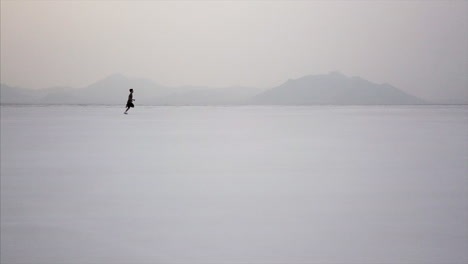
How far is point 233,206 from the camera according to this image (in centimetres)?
477

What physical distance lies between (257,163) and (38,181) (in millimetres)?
3322

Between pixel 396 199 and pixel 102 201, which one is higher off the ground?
pixel 396 199

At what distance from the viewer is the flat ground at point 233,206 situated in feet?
11.1

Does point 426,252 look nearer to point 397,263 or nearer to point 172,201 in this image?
point 397,263

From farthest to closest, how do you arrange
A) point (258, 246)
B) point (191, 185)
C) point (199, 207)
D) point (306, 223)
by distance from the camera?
point (191, 185), point (199, 207), point (306, 223), point (258, 246)

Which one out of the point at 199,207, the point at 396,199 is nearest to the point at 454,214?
the point at 396,199

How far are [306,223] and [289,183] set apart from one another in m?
1.92

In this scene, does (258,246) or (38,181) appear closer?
(258,246)

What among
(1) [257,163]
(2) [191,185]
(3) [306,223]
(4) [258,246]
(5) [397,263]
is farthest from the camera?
(1) [257,163]

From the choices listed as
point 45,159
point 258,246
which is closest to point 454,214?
point 258,246

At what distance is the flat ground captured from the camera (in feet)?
11.1

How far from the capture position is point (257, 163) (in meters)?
7.84

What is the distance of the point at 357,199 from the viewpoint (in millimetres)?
5070

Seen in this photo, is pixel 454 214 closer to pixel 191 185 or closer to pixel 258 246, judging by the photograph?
pixel 258 246
